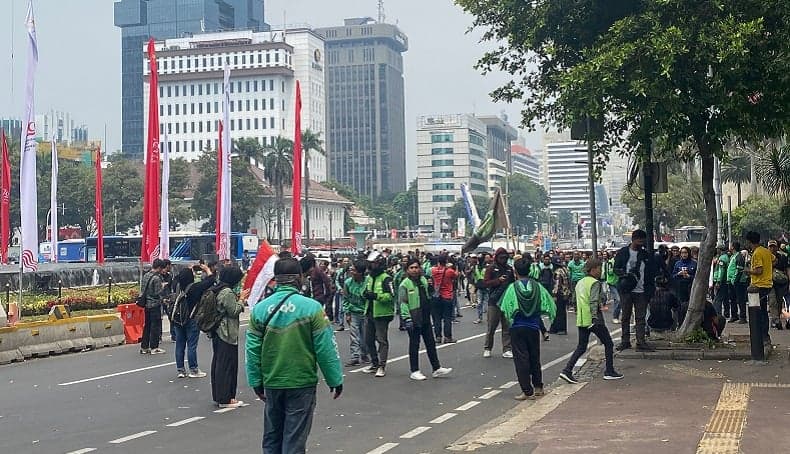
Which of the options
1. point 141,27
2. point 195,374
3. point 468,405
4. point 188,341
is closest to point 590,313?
point 468,405

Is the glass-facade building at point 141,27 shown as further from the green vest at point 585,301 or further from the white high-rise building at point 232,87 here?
the green vest at point 585,301

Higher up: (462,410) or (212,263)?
(212,263)

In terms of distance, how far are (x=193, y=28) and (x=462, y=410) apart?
181164 mm

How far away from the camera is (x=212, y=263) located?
17031mm

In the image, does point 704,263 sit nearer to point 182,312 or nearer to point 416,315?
point 416,315

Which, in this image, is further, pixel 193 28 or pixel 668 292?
pixel 193 28

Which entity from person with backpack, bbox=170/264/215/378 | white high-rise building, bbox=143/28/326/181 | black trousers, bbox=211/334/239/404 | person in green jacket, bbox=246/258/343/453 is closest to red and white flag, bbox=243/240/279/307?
person with backpack, bbox=170/264/215/378

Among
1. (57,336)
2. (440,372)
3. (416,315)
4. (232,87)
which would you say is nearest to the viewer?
(416,315)

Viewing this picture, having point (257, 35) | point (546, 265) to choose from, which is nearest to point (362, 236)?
point (257, 35)

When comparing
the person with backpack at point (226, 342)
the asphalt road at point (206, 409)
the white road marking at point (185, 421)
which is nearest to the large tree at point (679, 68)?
the asphalt road at point (206, 409)

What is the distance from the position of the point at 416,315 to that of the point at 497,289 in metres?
3.35

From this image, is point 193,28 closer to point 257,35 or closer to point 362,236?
point 257,35

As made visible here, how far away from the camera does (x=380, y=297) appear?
14.3 m

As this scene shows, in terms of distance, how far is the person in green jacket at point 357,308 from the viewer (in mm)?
14812
